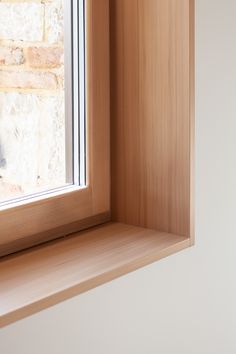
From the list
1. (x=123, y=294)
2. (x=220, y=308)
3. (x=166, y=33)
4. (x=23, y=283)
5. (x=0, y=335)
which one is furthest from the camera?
(x=220, y=308)

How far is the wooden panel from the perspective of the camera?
4.71 ft

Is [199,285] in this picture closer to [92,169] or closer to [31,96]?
[92,169]

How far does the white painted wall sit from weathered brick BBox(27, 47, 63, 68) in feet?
0.97

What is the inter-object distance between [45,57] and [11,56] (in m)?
0.10

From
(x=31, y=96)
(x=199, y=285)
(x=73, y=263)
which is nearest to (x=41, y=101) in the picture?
(x=31, y=96)

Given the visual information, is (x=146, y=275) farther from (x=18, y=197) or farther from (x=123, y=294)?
(x=18, y=197)

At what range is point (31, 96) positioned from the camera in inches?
53.6

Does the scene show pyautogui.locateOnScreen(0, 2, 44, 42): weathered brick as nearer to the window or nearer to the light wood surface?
the window

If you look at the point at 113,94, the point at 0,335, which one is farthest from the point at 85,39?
the point at 0,335

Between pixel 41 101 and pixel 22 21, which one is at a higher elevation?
pixel 22 21

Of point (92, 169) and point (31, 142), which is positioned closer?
point (31, 142)

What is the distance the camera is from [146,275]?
139cm

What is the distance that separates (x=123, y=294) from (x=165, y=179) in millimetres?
277

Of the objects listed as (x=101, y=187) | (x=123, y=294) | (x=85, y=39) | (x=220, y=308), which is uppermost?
(x=85, y=39)
